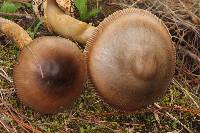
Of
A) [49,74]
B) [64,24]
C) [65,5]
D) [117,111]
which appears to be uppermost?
[65,5]

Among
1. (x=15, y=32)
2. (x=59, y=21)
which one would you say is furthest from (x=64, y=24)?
(x=15, y=32)

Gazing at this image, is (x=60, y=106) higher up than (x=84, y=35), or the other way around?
(x=84, y=35)

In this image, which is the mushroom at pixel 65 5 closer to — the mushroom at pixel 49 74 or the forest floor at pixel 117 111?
the forest floor at pixel 117 111

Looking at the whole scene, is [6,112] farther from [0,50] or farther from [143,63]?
[143,63]

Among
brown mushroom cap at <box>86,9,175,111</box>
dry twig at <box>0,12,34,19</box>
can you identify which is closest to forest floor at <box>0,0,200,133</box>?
dry twig at <box>0,12,34,19</box>

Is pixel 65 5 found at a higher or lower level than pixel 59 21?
higher

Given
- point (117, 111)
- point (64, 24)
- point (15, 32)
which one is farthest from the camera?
point (64, 24)

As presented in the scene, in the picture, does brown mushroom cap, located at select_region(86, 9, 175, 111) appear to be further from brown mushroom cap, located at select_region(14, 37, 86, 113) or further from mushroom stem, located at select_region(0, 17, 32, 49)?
mushroom stem, located at select_region(0, 17, 32, 49)

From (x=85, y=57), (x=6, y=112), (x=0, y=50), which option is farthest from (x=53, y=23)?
(x=6, y=112)

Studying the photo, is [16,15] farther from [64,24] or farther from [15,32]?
[64,24]
